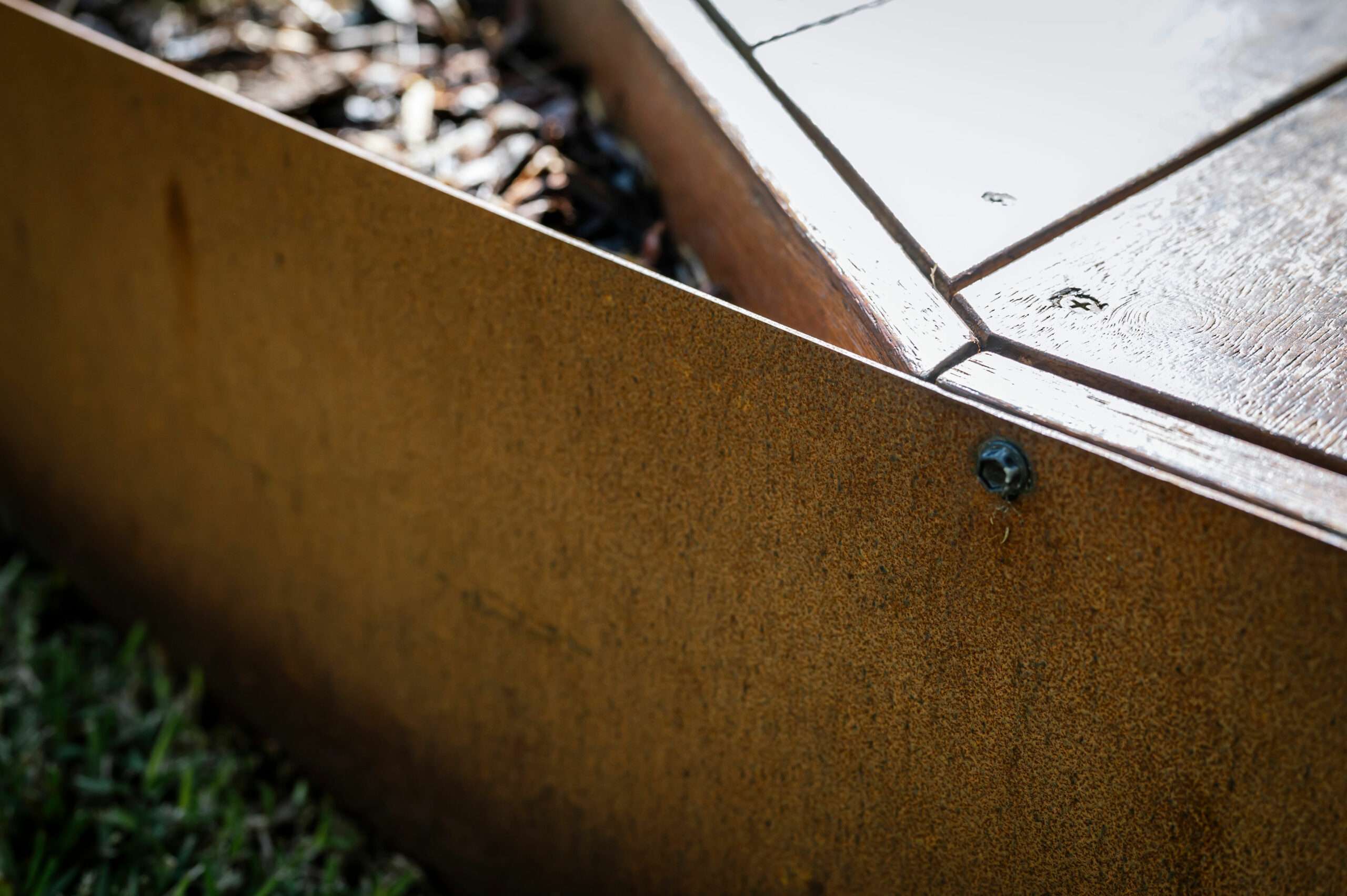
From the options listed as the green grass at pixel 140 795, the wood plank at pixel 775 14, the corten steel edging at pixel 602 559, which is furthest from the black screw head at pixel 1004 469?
the green grass at pixel 140 795

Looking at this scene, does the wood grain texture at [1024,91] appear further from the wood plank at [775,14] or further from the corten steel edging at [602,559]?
the corten steel edging at [602,559]

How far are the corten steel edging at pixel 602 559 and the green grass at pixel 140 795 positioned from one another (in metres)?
0.09

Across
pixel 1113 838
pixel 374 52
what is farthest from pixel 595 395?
pixel 374 52

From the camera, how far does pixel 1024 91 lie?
162 centimetres

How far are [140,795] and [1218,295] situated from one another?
74.6 inches

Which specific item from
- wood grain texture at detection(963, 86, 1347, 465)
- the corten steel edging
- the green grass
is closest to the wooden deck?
wood grain texture at detection(963, 86, 1347, 465)

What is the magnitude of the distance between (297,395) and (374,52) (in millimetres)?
925

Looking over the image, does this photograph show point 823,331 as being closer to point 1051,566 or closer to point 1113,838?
point 1051,566

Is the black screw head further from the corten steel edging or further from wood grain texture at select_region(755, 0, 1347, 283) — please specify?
wood grain texture at select_region(755, 0, 1347, 283)

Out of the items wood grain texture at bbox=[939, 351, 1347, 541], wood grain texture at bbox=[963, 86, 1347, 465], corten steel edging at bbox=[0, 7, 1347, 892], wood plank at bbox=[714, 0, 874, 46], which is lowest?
corten steel edging at bbox=[0, 7, 1347, 892]

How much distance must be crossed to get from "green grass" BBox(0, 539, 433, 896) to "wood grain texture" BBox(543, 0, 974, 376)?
115 centimetres

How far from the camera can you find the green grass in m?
1.75

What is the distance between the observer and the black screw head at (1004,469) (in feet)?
3.19

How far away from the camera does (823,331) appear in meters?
1.33
